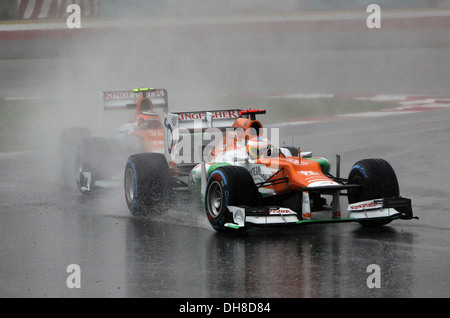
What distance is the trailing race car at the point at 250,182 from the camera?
347 inches

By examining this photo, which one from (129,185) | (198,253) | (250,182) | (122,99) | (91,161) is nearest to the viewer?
(198,253)

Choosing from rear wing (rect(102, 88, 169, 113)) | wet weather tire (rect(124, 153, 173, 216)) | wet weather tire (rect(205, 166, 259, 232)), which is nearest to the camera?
wet weather tire (rect(205, 166, 259, 232))

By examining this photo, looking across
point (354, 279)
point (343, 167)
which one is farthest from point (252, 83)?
point (354, 279)

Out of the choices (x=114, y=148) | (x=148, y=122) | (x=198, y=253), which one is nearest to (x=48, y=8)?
(x=148, y=122)

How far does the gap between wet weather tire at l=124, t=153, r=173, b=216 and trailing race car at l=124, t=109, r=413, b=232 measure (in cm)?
1

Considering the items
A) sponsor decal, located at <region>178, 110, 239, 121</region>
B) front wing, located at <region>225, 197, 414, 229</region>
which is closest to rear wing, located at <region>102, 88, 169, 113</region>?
sponsor decal, located at <region>178, 110, 239, 121</region>

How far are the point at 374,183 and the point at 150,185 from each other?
120 inches

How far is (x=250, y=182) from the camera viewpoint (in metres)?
8.93

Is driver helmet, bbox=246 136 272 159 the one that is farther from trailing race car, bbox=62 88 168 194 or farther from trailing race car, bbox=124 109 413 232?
trailing race car, bbox=62 88 168 194

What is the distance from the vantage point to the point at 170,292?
22.0 feet

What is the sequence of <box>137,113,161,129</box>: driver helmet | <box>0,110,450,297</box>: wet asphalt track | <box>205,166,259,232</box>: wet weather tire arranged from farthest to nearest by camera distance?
<box>137,113,161,129</box>: driver helmet < <box>205,166,259,232</box>: wet weather tire < <box>0,110,450,297</box>: wet asphalt track

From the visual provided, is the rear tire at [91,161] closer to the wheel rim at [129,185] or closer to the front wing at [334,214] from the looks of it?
the wheel rim at [129,185]

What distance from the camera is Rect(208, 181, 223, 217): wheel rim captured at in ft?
30.3

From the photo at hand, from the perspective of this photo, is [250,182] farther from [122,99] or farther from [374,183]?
[122,99]
